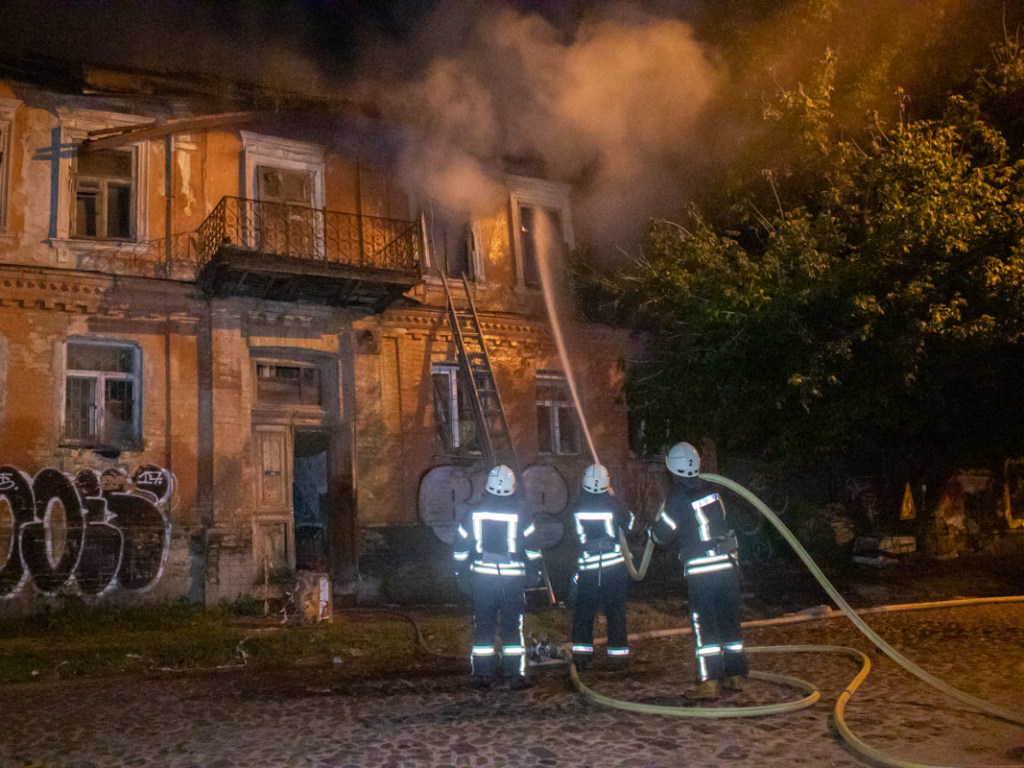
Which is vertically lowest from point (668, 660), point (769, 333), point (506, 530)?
point (668, 660)

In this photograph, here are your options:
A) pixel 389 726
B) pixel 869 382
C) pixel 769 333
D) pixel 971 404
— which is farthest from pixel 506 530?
pixel 971 404

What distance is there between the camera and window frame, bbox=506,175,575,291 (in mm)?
14602

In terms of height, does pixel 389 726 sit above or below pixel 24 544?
below

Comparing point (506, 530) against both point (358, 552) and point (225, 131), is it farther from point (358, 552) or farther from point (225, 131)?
point (225, 131)

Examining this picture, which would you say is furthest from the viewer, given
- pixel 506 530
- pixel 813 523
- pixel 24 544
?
pixel 813 523

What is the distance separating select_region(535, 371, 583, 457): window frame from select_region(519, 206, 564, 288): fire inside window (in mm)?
1727

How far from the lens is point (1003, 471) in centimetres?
1898

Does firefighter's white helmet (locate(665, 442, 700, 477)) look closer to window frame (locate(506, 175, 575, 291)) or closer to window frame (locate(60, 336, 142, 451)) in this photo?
window frame (locate(60, 336, 142, 451))

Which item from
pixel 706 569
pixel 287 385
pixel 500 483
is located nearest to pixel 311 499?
pixel 287 385

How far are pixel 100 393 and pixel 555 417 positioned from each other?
7.40 meters

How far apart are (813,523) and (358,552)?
30.2 ft

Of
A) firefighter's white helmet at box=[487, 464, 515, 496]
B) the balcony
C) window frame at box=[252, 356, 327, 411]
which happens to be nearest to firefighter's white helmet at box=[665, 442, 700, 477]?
firefighter's white helmet at box=[487, 464, 515, 496]

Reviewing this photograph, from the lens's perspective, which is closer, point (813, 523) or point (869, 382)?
point (869, 382)

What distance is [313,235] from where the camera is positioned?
1287 centimetres
